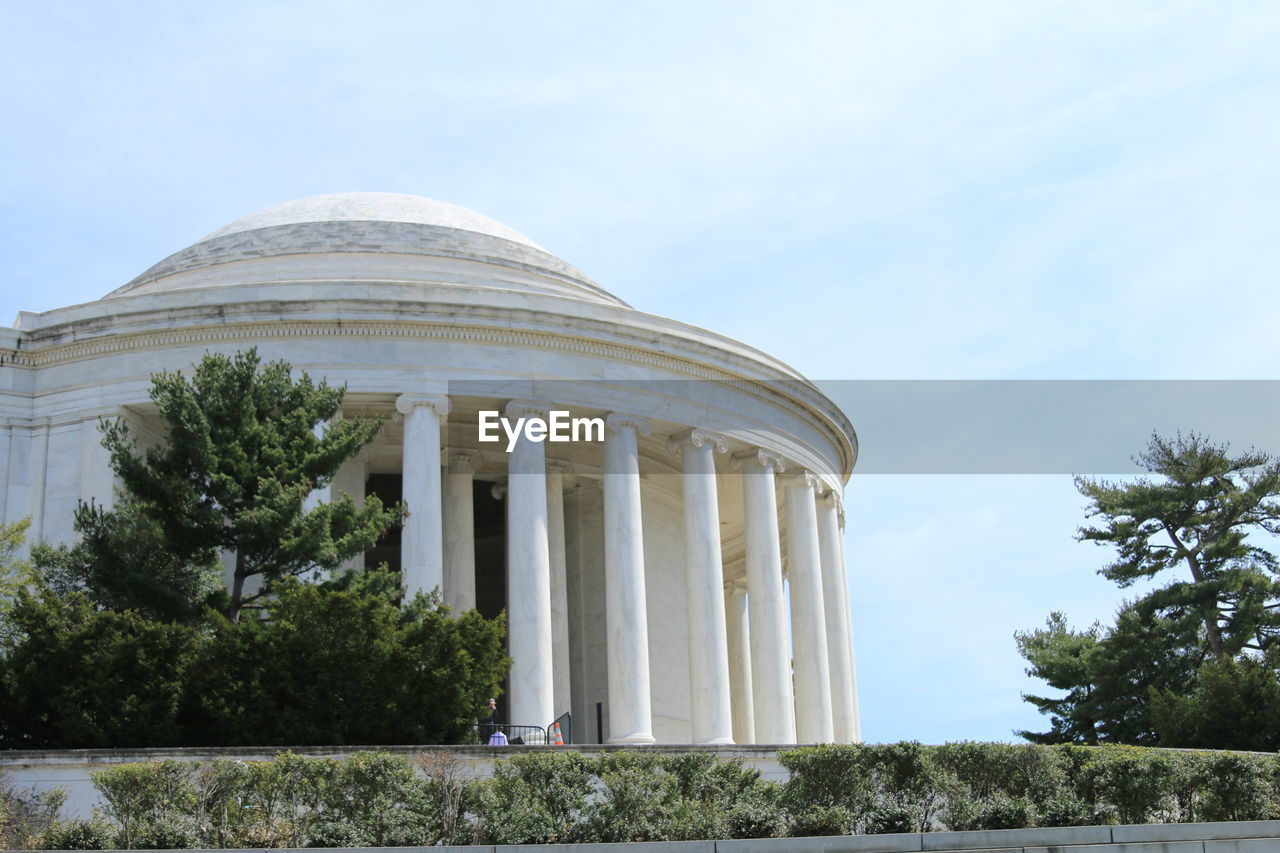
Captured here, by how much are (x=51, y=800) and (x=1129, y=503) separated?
42843mm

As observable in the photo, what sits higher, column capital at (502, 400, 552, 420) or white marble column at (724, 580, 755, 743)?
column capital at (502, 400, 552, 420)

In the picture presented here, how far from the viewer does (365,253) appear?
2089 inches

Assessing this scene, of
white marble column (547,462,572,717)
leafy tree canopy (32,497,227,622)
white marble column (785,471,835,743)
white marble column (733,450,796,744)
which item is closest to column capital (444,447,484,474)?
white marble column (547,462,572,717)

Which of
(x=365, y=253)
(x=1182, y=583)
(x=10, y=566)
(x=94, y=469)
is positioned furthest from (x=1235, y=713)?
(x=10, y=566)

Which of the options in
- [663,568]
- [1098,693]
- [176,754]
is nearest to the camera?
[176,754]

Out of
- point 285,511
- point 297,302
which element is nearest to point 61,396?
point 297,302

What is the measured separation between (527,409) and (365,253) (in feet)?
37.2

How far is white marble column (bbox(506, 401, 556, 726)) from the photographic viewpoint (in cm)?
4291

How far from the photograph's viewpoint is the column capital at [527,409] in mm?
45312

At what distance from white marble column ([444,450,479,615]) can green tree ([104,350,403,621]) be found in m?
11.0

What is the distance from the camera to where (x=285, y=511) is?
33875mm

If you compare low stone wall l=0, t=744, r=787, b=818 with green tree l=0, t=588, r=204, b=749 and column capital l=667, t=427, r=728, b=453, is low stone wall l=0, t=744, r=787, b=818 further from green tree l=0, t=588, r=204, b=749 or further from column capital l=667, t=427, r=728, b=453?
column capital l=667, t=427, r=728, b=453

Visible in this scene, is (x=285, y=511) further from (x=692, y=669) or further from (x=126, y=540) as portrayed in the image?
(x=692, y=669)

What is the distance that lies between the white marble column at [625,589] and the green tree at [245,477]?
34.4 feet
